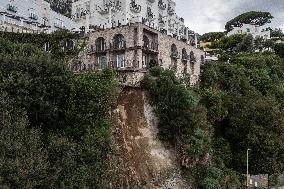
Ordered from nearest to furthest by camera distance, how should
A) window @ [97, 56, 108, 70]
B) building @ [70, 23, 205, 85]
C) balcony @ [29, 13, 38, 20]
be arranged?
building @ [70, 23, 205, 85]
window @ [97, 56, 108, 70]
balcony @ [29, 13, 38, 20]

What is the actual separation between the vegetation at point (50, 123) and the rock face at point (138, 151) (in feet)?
4.77

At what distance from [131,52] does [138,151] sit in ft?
36.8

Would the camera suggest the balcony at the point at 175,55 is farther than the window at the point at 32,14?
No

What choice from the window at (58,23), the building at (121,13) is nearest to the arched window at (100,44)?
the building at (121,13)

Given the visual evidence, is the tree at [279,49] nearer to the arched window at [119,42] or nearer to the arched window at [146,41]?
the arched window at [146,41]

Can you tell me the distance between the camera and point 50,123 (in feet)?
100

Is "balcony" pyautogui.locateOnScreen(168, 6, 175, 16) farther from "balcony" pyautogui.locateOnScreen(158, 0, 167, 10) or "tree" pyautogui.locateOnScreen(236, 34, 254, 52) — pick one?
"tree" pyautogui.locateOnScreen(236, 34, 254, 52)

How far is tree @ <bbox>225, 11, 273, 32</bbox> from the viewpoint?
101250 millimetres

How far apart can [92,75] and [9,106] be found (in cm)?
792

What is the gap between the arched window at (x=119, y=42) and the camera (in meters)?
41.1

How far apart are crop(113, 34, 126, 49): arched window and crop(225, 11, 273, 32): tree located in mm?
66208

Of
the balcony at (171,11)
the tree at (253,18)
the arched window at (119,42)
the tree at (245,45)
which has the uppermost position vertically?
the tree at (253,18)

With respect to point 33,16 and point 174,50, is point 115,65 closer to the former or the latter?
point 174,50

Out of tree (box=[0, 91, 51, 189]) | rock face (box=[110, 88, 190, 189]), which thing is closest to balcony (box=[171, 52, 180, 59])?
rock face (box=[110, 88, 190, 189])
